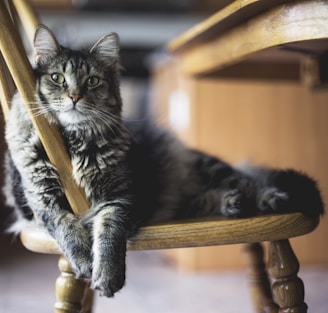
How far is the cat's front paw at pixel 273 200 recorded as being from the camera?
3.29ft

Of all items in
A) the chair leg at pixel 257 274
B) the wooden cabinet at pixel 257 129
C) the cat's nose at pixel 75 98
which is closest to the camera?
the cat's nose at pixel 75 98

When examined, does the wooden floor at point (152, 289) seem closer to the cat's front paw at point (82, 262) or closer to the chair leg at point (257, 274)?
the chair leg at point (257, 274)

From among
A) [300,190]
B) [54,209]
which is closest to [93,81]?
[54,209]

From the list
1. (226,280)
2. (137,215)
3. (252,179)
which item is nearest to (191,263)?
(226,280)

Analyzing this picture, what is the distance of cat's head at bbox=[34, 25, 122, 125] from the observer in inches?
37.9

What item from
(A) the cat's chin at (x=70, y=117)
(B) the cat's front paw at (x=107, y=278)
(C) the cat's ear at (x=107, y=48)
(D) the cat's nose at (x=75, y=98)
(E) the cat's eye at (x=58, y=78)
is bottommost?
(B) the cat's front paw at (x=107, y=278)

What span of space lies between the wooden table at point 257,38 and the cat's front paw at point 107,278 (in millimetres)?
498

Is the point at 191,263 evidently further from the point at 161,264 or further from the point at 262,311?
the point at 262,311

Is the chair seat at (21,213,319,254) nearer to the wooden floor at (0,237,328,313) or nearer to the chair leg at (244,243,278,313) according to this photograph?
the chair leg at (244,243,278,313)

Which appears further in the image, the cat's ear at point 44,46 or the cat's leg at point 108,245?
the cat's ear at point 44,46

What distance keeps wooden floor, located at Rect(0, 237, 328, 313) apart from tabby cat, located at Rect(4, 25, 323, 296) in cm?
81

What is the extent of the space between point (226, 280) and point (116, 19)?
72.3 inches

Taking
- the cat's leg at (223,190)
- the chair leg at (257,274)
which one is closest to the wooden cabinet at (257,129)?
the chair leg at (257,274)

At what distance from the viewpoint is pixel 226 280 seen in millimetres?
2207
